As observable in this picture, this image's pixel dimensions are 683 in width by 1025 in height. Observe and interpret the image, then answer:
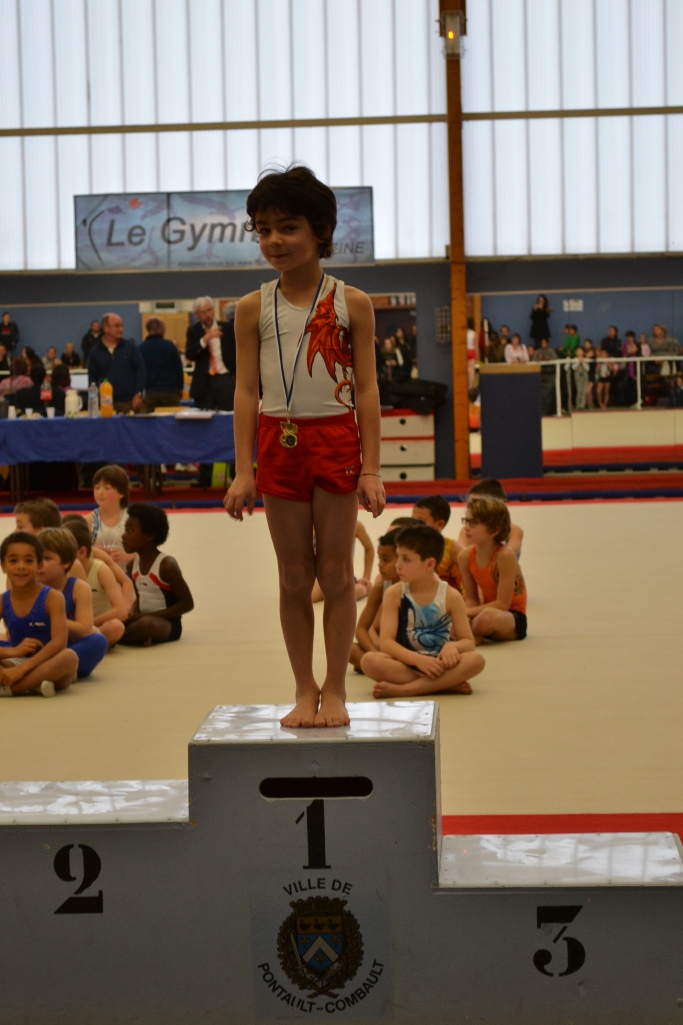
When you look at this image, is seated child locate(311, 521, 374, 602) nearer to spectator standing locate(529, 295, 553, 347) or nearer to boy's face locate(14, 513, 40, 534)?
boy's face locate(14, 513, 40, 534)

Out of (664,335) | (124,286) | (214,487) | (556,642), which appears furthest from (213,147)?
(556,642)

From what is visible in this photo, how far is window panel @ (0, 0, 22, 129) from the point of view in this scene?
15.1 meters

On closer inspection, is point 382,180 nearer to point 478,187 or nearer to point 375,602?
point 478,187

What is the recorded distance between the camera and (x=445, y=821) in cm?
314

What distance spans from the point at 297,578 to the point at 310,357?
52cm

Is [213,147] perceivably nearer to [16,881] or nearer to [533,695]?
[533,695]

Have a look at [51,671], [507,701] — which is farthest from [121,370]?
[507,701]

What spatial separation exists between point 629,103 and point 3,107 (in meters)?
8.04

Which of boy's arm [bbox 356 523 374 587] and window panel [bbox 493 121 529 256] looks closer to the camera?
boy's arm [bbox 356 523 374 587]

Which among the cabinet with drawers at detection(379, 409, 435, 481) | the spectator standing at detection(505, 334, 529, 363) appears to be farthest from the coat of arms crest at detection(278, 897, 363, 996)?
the spectator standing at detection(505, 334, 529, 363)

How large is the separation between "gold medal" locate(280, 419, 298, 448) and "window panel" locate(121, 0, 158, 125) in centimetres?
1356

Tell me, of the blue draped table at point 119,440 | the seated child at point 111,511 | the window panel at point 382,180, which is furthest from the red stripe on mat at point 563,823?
the window panel at point 382,180

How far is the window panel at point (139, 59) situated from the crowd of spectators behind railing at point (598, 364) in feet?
17.2

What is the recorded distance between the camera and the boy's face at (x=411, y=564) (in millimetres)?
4477
